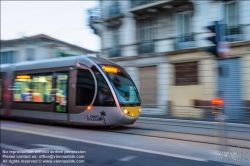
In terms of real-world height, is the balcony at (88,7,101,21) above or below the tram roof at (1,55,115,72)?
above

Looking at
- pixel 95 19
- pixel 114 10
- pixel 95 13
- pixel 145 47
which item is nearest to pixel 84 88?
pixel 145 47

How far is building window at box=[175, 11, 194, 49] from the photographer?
16516 millimetres

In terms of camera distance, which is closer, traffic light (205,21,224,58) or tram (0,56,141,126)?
traffic light (205,21,224,58)

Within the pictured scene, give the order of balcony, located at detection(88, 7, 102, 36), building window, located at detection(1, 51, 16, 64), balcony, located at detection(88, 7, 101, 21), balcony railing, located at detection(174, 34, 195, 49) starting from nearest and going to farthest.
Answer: balcony railing, located at detection(174, 34, 195, 49)
balcony, located at detection(88, 7, 102, 36)
balcony, located at detection(88, 7, 101, 21)
building window, located at detection(1, 51, 16, 64)

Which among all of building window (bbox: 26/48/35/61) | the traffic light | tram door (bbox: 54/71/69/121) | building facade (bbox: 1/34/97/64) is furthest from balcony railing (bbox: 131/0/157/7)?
building window (bbox: 26/48/35/61)

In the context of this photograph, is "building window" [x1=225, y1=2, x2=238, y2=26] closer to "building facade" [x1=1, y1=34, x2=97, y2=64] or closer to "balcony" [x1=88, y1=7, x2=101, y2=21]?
"balcony" [x1=88, y1=7, x2=101, y2=21]

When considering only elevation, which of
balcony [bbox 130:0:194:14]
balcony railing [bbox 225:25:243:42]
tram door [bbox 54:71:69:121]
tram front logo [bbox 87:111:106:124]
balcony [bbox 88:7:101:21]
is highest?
balcony [bbox 88:7:101:21]

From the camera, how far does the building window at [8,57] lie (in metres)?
32.6

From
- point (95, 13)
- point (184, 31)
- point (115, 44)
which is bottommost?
point (115, 44)

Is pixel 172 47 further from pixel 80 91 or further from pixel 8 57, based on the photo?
pixel 8 57

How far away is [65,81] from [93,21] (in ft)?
36.6

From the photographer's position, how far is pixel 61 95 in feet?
34.0

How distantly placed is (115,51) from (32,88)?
879cm

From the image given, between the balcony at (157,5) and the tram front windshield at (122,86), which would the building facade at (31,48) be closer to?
the balcony at (157,5)
